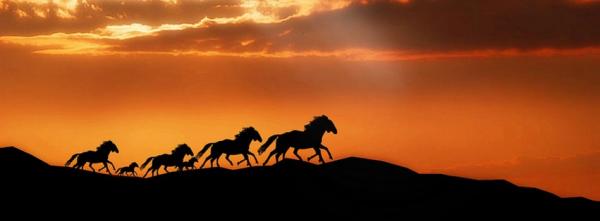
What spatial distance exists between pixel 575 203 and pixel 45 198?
23.4 m

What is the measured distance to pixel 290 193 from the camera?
38.8 meters

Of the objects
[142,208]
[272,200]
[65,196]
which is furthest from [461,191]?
[65,196]

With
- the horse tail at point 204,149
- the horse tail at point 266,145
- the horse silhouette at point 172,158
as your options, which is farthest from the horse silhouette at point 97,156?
the horse tail at point 266,145

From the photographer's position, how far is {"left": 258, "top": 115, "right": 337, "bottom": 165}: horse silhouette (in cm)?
4131

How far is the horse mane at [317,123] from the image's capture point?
4188 centimetres

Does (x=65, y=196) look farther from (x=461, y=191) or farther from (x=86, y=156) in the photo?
(x=461, y=191)

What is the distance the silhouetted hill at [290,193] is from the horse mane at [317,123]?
1794 millimetres

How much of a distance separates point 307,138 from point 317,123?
3.28 feet

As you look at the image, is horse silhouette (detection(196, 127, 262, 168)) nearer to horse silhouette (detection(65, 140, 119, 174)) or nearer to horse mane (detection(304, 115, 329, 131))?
horse mane (detection(304, 115, 329, 131))

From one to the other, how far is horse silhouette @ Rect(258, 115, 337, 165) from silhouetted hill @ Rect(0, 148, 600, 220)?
756 millimetres

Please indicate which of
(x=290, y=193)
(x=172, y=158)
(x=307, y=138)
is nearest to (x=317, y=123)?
(x=307, y=138)

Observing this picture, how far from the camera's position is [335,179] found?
4272 centimetres

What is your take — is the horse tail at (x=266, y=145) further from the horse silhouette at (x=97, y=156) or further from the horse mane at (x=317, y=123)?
the horse silhouette at (x=97, y=156)

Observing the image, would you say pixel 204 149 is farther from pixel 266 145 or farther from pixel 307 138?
pixel 307 138
